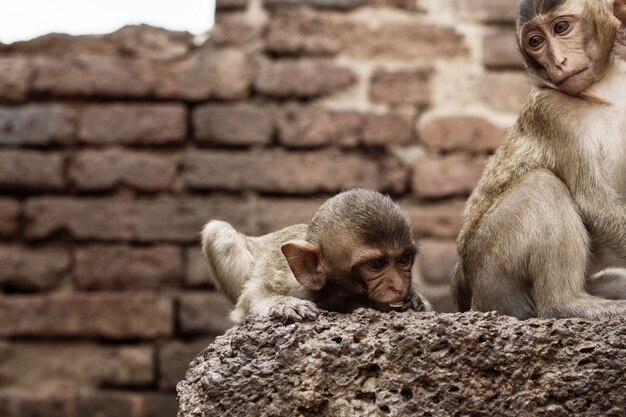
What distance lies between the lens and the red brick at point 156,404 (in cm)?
492

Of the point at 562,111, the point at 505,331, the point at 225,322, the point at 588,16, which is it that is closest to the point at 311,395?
the point at 505,331

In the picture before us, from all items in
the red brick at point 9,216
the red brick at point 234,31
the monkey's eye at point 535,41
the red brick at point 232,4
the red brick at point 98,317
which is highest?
the monkey's eye at point 535,41

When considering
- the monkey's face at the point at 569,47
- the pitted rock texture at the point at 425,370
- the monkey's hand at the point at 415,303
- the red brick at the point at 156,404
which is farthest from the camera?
the red brick at the point at 156,404

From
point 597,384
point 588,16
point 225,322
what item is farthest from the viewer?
point 225,322

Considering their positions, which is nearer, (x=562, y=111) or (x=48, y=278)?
(x=562, y=111)

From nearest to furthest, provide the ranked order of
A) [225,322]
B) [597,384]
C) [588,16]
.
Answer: [597,384] → [588,16] → [225,322]

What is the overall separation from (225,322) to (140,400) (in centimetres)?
56

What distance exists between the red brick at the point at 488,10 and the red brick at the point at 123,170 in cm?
162

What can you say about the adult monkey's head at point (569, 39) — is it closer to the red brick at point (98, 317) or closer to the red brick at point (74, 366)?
the red brick at point (98, 317)

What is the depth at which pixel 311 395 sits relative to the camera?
230 cm

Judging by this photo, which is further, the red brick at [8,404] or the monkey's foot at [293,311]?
the red brick at [8,404]

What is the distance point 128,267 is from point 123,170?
0.48 m

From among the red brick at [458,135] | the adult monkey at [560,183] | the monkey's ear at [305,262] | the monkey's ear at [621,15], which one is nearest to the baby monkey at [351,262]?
the monkey's ear at [305,262]

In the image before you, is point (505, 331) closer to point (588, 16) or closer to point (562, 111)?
point (562, 111)
